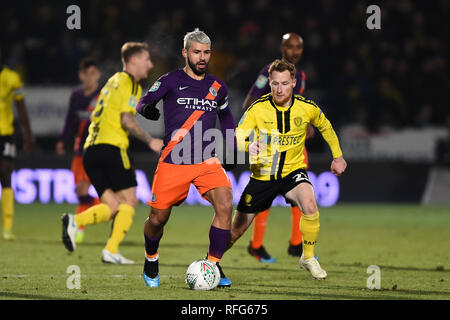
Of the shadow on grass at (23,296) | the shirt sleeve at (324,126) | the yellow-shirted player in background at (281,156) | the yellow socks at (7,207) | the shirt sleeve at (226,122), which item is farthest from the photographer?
the yellow socks at (7,207)

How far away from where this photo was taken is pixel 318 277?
703 centimetres

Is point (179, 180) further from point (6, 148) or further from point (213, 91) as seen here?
point (6, 148)

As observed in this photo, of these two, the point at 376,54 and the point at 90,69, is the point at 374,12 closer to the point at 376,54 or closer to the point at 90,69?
the point at 376,54

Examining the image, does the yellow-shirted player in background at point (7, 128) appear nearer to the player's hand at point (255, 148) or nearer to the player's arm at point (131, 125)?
the player's arm at point (131, 125)

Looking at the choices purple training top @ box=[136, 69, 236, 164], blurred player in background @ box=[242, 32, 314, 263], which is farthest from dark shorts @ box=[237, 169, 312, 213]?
blurred player in background @ box=[242, 32, 314, 263]

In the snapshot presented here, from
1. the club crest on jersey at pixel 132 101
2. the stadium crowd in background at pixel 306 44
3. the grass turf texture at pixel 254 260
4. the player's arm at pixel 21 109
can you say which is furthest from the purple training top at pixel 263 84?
the stadium crowd in background at pixel 306 44

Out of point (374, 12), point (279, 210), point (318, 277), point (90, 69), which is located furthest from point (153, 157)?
point (318, 277)

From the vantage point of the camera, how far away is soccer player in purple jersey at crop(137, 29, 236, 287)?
652 centimetres

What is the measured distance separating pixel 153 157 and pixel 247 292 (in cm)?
915

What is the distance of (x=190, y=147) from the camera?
653cm

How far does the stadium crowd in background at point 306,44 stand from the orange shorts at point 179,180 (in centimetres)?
938

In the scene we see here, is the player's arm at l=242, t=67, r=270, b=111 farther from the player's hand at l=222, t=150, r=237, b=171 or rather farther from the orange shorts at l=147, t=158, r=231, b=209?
the orange shorts at l=147, t=158, r=231, b=209

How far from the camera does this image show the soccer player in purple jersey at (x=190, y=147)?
652cm

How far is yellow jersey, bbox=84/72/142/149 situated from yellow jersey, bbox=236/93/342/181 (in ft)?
5.38
